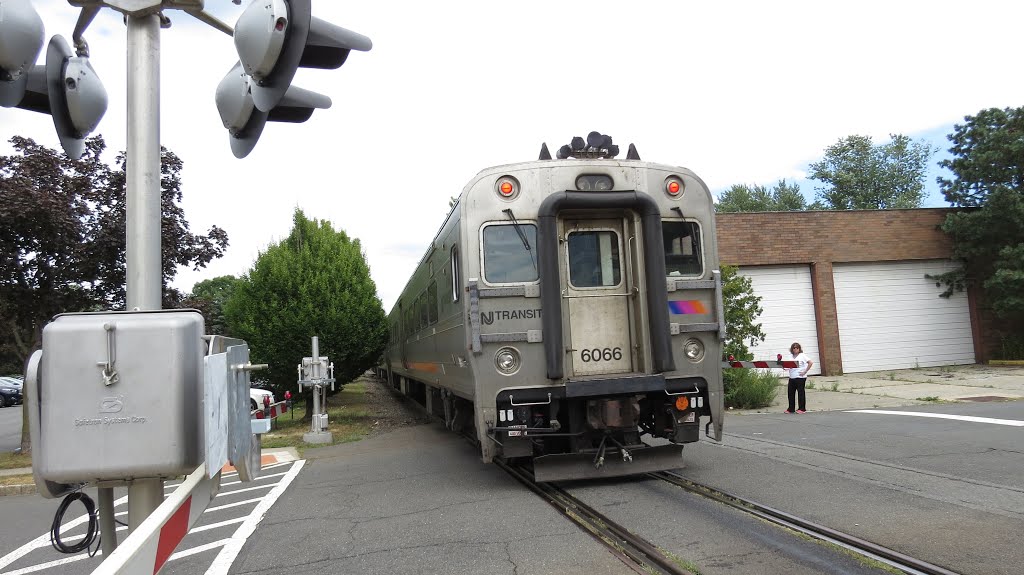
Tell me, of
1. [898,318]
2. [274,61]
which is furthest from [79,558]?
[898,318]

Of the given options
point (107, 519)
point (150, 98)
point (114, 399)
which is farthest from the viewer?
point (150, 98)

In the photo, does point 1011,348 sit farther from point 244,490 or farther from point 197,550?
point 197,550

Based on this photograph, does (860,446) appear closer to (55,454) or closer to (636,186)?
(636,186)

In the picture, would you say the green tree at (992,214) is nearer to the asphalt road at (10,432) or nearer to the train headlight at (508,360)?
the train headlight at (508,360)

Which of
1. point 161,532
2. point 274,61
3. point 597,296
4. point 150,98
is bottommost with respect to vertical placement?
point 161,532

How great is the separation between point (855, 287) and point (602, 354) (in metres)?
16.0

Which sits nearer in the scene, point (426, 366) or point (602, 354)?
point (602, 354)

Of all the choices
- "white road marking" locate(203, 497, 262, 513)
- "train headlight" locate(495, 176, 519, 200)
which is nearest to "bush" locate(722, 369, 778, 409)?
"train headlight" locate(495, 176, 519, 200)

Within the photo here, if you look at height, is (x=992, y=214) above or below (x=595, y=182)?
above

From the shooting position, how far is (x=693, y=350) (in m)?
7.19

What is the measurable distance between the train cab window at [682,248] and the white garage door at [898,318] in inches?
586

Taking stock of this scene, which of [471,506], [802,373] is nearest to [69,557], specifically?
[471,506]

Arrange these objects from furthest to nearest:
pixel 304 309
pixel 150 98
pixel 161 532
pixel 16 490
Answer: pixel 304 309 < pixel 16 490 < pixel 150 98 < pixel 161 532

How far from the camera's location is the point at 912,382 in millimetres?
17672
